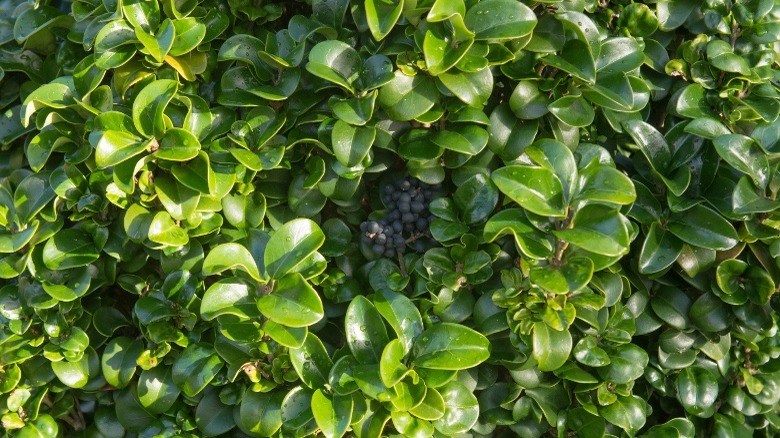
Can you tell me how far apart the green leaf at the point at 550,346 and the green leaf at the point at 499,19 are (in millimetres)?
596

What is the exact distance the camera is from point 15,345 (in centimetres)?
162

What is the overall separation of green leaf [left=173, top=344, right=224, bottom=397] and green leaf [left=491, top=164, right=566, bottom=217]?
→ 0.77 metres

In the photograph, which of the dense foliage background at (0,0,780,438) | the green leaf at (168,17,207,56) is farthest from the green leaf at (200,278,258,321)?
the green leaf at (168,17,207,56)

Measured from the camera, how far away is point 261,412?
151 centimetres

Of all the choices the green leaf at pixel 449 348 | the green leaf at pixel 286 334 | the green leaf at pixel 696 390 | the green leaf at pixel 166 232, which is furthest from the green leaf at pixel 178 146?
the green leaf at pixel 696 390

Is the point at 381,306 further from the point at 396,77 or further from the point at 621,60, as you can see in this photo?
the point at 621,60

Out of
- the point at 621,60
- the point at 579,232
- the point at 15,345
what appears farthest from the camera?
the point at 15,345

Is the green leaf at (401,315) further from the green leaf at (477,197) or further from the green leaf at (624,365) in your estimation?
the green leaf at (624,365)

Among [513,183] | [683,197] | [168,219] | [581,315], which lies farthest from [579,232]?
[168,219]

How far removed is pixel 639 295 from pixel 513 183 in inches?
20.9

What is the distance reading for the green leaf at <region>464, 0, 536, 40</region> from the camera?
4.42 ft

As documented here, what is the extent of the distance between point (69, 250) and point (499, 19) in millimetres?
1099

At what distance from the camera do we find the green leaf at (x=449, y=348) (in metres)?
1.35

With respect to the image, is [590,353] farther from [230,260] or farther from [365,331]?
[230,260]
